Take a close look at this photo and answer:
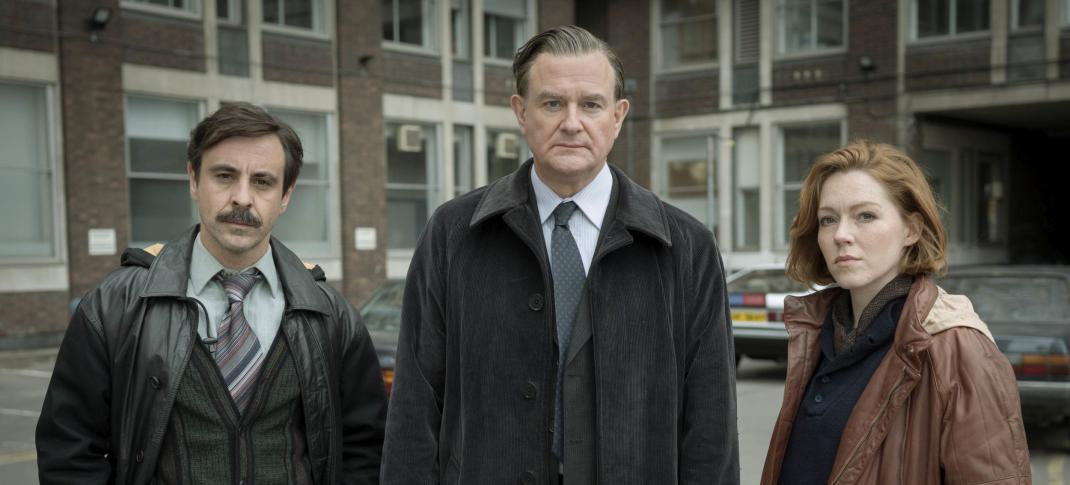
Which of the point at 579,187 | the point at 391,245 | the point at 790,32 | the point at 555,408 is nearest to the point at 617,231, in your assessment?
the point at 579,187

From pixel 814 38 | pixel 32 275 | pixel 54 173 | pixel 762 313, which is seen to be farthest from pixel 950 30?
pixel 32 275

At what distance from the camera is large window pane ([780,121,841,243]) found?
20953 mm

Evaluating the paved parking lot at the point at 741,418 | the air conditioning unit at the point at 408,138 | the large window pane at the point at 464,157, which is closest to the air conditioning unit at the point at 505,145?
the large window pane at the point at 464,157

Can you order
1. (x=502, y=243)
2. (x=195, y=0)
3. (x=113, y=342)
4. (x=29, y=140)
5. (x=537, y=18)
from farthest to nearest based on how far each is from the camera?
1. (x=537, y=18)
2. (x=195, y=0)
3. (x=29, y=140)
4. (x=502, y=243)
5. (x=113, y=342)

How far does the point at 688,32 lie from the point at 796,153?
404cm

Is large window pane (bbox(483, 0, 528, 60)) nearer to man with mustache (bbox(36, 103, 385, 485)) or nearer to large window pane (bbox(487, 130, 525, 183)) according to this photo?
large window pane (bbox(487, 130, 525, 183))

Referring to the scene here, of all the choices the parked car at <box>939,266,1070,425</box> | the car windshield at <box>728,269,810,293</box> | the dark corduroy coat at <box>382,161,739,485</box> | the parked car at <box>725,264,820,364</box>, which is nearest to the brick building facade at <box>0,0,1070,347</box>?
the car windshield at <box>728,269,810,293</box>

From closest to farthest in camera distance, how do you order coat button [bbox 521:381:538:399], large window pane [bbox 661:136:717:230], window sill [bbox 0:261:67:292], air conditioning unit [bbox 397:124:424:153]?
coat button [bbox 521:381:538:399] < window sill [bbox 0:261:67:292] < air conditioning unit [bbox 397:124:424:153] < large window pane [bbox 661:136:717:230]

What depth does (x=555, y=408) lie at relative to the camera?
2537 mm

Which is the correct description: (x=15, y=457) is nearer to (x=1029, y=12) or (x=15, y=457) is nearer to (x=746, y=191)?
(x=746, y=191)

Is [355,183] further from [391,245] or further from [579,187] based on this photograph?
[579,187]

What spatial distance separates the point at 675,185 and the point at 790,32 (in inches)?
177

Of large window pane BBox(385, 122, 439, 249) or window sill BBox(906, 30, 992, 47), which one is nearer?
window sill BBox(906, 30, 992, 47)

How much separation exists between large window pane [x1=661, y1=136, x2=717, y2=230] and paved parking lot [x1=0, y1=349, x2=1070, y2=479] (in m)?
9.69
